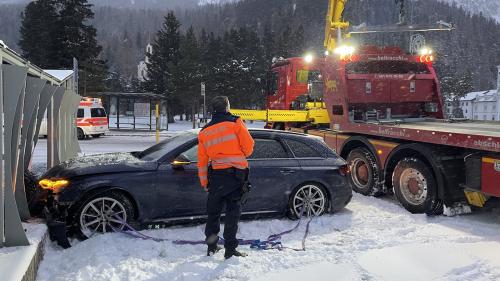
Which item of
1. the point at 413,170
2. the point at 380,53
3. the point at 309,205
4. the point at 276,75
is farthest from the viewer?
the point at 276,75

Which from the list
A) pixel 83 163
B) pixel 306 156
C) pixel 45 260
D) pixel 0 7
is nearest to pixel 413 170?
pixel 306 156

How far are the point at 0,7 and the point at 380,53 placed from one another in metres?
160

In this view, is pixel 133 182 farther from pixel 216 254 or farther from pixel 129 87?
pixel 129 87

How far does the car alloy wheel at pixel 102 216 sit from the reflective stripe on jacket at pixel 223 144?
54.5 inches

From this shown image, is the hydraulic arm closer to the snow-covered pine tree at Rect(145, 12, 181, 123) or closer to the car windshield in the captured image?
the car windshield

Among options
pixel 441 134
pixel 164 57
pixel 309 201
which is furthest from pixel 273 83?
pixel 164 57

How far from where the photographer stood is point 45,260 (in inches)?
196

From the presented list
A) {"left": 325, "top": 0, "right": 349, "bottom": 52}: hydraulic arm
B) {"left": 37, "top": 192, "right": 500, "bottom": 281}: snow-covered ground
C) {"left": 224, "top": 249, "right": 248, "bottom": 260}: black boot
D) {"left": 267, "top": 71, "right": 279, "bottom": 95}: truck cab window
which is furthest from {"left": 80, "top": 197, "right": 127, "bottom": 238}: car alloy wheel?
{"left": 267, "top": 71, "right": 279, "bottom": 95}: truck cab window

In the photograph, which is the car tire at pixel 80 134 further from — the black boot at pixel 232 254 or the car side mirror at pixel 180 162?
the black boot at pixel 232 254

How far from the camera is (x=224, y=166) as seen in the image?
199 inches

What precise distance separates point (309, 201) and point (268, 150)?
0.93 m

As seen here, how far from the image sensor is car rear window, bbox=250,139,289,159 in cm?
687

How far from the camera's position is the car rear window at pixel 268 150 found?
687cm

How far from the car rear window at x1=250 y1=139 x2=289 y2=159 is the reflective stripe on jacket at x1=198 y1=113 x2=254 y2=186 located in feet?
5.50
